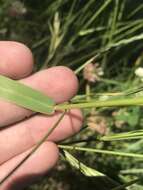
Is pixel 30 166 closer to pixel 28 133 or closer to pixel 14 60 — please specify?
pixel 28 133

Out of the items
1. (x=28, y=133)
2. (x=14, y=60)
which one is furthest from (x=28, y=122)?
(x=14, y=60)

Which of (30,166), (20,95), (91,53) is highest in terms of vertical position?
(91,53)

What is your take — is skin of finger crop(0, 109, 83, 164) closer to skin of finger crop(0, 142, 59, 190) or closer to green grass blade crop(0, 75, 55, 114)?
skin of finger crop(0, 142, 59, 190)

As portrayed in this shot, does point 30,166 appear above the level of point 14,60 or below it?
below

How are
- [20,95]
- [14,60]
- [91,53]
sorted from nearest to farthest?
[20,95]
[14,60]
[91,53]

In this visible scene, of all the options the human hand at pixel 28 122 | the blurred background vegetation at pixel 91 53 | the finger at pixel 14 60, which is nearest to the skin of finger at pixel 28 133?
the human hand at pixel 28 122

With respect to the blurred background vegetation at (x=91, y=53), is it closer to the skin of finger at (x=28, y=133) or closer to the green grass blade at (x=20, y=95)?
the skin of finger at (x=28, y=133)

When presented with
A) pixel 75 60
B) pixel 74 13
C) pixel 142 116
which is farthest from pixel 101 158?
pixel 74 13

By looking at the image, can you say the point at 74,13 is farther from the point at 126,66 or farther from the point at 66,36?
the point at 126,66
